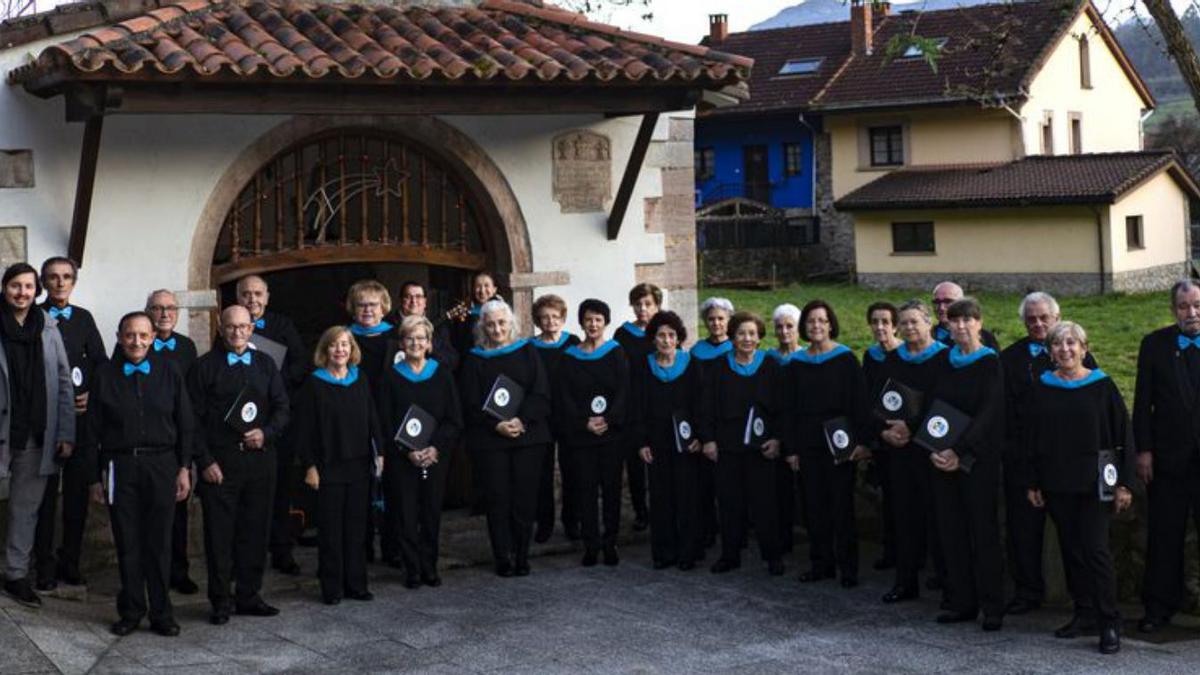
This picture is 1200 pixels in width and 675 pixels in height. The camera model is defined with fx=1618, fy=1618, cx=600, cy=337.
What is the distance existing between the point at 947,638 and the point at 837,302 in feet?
76.1

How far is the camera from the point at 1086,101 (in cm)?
3866

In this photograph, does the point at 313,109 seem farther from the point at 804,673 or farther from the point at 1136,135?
the point at 1136,135

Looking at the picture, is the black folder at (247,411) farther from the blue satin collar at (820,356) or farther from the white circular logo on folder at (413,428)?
the blue satin collar at (820,356)

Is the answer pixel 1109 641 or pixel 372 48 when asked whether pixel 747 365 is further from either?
pixel 372 48

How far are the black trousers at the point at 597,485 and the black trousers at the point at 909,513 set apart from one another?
5.87 ft

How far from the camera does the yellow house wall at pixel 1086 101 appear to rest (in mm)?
35750

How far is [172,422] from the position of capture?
315 inches

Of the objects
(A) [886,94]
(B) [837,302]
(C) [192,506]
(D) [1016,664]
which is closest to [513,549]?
(C) [192,506]

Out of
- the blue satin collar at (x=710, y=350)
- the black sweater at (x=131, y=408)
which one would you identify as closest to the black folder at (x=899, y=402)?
the blue satin collar at (x=710, y=350)

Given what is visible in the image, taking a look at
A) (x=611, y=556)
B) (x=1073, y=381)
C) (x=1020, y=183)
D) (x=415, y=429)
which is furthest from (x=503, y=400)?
(x=1020, y=183)

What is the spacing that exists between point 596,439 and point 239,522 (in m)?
2.26

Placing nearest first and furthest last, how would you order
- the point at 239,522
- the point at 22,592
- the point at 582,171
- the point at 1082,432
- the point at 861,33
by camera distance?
the point at 1082,432
the point at 22,592
the point at 239,522
the point at 582,171
the point at 861,33

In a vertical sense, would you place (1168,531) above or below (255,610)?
above

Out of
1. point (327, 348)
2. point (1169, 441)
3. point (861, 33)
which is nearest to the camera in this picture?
point (1169, 441)
